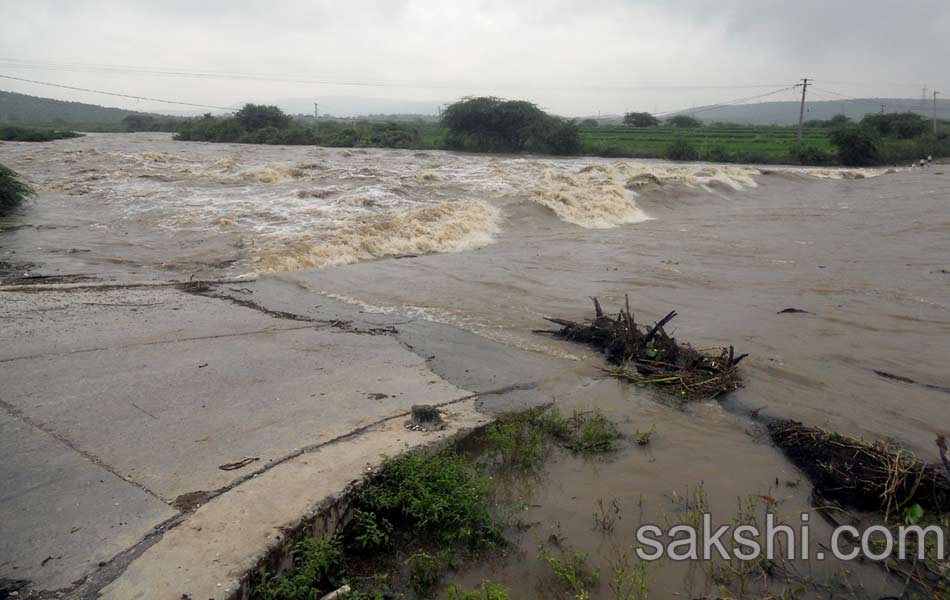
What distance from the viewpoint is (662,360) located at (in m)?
5.84

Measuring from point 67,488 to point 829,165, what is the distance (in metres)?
42.9

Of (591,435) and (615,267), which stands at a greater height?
(615,267)

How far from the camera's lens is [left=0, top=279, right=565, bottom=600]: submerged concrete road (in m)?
2.92

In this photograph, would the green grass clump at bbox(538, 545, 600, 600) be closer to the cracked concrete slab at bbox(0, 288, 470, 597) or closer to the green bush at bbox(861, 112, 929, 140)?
the cracked concrete slab at bbox(0, 288, 470, 597)

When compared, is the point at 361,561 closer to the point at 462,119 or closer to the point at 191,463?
the point at 191,463

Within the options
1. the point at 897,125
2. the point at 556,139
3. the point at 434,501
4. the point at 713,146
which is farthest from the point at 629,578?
the point at 897,125

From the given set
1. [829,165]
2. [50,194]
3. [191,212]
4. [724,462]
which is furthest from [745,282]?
[829,165]

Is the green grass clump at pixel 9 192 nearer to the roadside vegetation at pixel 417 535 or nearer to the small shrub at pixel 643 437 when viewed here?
the roadside vegetation at pixel 417 535

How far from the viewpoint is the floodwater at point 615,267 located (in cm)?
421

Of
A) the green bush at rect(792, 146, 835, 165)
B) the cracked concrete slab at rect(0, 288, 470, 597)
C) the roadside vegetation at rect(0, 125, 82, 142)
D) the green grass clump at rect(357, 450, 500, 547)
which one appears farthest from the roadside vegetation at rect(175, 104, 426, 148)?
the green grass clump at rect(357, 450, 500, 547)

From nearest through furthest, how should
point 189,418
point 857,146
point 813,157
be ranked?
point 189,418 < point 857,146 < point 813,157

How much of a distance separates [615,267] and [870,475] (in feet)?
23.8

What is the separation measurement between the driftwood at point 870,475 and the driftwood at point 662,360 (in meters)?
1.16

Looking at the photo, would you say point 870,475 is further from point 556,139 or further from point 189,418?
point 556,139
